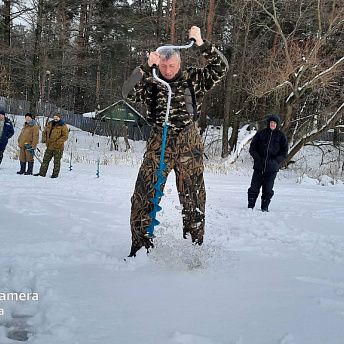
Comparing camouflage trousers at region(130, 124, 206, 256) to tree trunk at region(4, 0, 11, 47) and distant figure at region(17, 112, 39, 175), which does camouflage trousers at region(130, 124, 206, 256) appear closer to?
distant figure at region(17, 112, 39, 175)

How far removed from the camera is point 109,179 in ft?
27.9

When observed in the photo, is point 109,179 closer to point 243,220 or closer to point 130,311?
point 243,220

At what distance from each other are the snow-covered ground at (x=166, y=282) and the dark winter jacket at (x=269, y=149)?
4.57ft

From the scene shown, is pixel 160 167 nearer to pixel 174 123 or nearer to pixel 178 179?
→ pixel 178 179

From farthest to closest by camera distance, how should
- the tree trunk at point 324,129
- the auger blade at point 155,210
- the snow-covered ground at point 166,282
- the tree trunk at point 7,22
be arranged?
the tree trunk at point 7,22 → the tree trunk at point 324,129 → the auger blade at point 155,210 → the snow-covered ground at point 166,282

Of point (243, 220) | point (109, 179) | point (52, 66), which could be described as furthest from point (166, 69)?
point (52, 66)

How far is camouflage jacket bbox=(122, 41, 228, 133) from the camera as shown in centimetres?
272

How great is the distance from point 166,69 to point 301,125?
14.0m

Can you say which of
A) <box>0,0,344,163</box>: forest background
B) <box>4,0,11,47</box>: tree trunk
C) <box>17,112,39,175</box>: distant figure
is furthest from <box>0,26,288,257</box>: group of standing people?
<box>4,0,11,47</box>: tree trunk

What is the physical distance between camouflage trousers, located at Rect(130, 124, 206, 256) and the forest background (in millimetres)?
11468

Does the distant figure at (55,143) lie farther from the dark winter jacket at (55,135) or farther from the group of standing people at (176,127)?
the group of standing people at (176,127)

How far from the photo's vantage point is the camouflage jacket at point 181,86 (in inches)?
107

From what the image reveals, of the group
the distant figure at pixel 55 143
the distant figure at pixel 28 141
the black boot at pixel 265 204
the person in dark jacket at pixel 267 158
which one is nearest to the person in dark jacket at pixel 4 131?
the distant figure at pixel 28 141

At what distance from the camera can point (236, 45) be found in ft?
55.0
